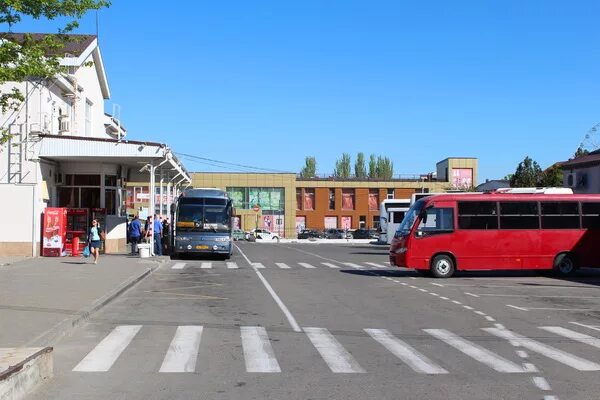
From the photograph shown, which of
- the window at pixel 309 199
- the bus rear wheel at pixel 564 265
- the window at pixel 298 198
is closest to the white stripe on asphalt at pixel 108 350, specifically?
the bus rear wheel at pixel 564 265

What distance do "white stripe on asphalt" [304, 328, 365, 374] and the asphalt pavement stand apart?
2 centimetres

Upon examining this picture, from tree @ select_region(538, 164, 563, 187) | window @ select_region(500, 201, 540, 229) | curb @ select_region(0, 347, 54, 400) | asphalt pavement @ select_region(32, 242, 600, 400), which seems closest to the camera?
curb @ select_region(0, 347, 54, 400)

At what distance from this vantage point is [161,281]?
1995 cm

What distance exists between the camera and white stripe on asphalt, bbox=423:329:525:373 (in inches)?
320

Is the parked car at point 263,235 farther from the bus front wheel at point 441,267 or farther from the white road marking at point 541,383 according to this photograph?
the white road marking at point 541,383

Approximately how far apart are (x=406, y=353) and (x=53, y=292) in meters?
9.57

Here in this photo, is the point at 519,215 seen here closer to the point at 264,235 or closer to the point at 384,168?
the point at 264,235

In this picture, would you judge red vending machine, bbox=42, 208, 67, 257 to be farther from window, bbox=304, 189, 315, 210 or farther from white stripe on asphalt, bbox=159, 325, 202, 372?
window, bbox=304, 189, 315, 210

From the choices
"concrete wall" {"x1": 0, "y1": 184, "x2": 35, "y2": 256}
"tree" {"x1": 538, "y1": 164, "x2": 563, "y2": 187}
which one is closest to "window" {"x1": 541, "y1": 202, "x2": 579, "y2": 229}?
"concrete wall" {"x1": 0, "y1": 184, "x2": 35, "y2": 256}

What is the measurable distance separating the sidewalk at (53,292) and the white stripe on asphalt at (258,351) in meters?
2.87

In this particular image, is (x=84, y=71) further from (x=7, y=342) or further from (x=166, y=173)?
(x=7, y=342)

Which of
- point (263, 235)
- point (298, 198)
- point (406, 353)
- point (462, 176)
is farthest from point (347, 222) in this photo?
point (406, 353)

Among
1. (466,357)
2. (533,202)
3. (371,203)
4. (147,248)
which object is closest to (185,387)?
(466,357)

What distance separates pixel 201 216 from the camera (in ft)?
98.7
